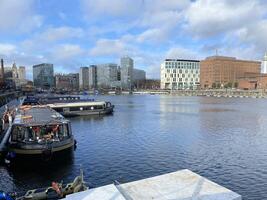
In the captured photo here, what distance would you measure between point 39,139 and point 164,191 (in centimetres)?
2650

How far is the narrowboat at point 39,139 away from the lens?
38.3 meters

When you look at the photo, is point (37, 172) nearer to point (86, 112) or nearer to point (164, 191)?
point (164, 191)

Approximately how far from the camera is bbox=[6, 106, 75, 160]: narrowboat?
3831 cm

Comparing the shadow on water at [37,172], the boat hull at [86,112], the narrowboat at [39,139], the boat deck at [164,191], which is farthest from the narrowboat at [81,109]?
the boat deck at [164,191]

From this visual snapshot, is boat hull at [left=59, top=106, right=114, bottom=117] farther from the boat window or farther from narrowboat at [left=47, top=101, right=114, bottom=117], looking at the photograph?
the boat window

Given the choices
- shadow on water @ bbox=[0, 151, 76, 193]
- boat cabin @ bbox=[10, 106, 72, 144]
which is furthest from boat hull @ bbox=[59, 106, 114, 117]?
shadow on water @ bbox=[0, 151, 76, 193]

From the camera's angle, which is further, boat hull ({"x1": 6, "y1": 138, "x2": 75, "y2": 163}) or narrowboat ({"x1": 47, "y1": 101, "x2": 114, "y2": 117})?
narrowboat ({"x1": 47, "y1": 101, "x2": 114, "y2": 117})

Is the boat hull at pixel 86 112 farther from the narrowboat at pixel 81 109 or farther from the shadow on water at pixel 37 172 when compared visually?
the shadow on water at pixel 37 172

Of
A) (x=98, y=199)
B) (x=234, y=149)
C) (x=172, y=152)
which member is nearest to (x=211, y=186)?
(x=98, y=199)

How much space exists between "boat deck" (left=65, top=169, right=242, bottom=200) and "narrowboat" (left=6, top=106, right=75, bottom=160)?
892 inches

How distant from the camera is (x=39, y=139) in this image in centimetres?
4000

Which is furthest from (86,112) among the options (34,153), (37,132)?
(34,153)

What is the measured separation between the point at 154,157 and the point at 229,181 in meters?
13.0

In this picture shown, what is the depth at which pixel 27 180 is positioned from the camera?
34.1 m
